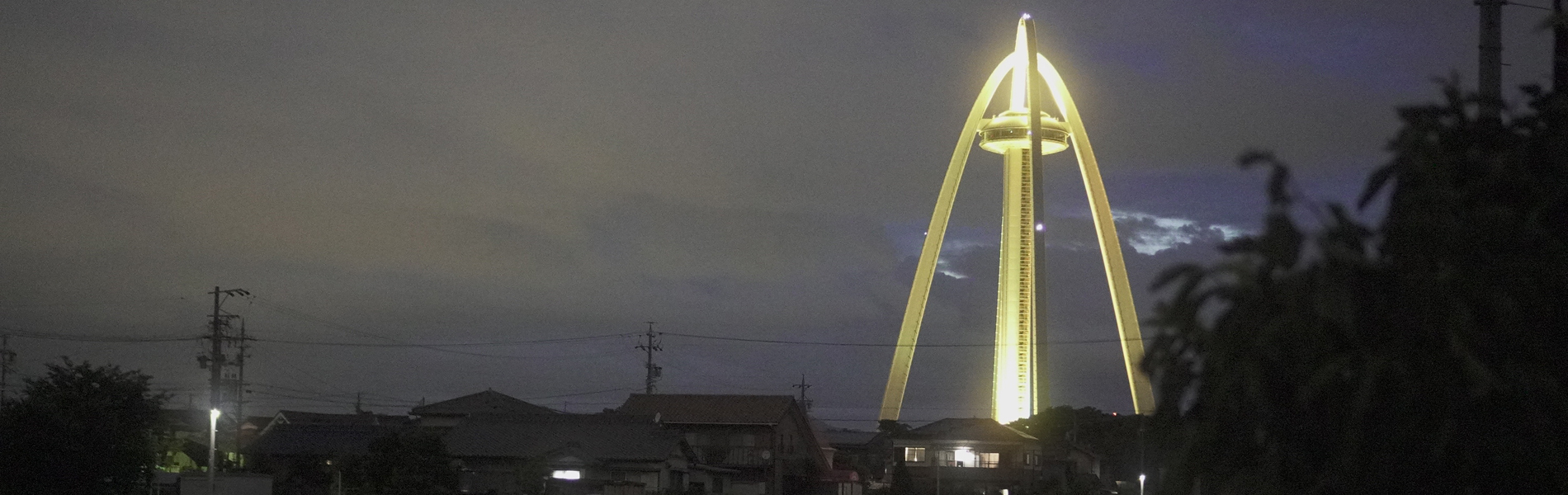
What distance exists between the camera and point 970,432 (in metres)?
51.2

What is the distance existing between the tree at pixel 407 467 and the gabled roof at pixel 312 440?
14.6 meters

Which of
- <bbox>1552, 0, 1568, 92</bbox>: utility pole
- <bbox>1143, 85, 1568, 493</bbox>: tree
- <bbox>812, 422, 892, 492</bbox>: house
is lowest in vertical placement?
<bbox>812, 422, 892, 492</bbox>: house

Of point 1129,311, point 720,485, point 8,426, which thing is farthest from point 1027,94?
point 8,426

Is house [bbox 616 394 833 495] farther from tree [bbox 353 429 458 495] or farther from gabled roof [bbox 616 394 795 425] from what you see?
tree [bbox 353 429 458 495]

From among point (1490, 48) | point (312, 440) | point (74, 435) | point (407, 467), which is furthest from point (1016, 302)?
point (1490, 48)

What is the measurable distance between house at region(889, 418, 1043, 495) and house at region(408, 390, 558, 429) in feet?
50.4

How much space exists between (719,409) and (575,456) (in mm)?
9156

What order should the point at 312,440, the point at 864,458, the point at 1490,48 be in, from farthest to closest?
the point at 864,458 < the point at 312,440 < the point at 1490,48

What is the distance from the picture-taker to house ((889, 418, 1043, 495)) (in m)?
50.3

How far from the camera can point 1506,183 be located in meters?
11.9

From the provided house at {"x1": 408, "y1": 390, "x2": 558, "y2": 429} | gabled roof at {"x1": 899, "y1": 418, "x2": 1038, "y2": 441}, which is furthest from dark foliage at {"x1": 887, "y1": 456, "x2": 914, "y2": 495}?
house at {"x1": 408, "y1": 390, "x2": 558, "y2": 429}

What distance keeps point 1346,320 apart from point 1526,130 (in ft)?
10.4

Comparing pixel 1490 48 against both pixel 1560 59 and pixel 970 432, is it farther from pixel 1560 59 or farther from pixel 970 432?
pixel 970 432

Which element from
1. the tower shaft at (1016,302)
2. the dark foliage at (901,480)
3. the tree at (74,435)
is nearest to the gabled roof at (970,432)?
the dark foliage at (901,480)
